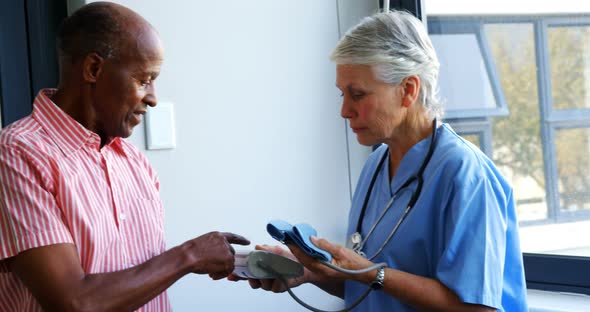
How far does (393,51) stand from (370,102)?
0.12 m

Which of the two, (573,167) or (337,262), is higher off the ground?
(573,167)

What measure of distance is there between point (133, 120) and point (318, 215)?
0.97 m

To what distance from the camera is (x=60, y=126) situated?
1.37 meters

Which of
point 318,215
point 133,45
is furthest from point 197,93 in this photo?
point 133,45

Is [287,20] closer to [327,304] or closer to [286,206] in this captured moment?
[286,206]

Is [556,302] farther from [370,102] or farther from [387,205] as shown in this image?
[370,102]

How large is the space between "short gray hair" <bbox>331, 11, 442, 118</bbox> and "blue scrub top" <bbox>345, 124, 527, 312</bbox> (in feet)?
0.41

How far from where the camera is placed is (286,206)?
2.22 m

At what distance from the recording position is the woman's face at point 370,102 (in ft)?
4.92

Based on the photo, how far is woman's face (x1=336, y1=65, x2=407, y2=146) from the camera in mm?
1501

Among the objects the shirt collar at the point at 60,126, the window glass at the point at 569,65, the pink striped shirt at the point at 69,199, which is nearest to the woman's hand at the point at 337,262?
Result: the pink striped shirt at the point at 69,199

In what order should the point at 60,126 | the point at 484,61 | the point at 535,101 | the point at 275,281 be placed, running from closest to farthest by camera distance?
1. the point at 60,126
2. the point at 275,281
3. the point at 535,101
4. the point at 484,61

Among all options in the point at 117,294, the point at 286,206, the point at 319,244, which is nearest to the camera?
the point at 117,294

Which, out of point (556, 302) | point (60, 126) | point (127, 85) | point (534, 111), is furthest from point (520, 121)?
point (60, 126)
